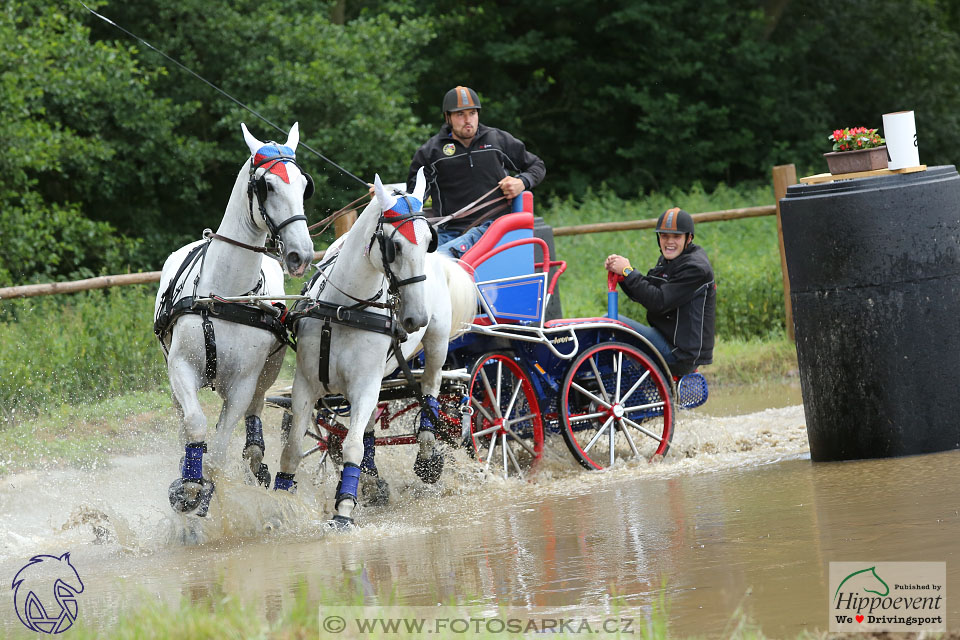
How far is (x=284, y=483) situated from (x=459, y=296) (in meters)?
1.57

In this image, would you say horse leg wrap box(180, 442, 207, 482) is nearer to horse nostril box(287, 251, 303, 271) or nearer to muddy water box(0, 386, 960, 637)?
muddy water box(0, 386, 960, 637)

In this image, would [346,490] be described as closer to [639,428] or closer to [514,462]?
[514,462]

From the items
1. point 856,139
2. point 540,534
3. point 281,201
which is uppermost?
point 856,139

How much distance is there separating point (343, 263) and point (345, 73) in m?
10.8

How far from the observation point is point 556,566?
5008 millimetres

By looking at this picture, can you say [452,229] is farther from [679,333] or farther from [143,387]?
[143,387]

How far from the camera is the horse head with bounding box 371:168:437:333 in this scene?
609cm

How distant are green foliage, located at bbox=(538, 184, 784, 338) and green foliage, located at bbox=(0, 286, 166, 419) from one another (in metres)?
4.67

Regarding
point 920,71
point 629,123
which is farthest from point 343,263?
point 920,71

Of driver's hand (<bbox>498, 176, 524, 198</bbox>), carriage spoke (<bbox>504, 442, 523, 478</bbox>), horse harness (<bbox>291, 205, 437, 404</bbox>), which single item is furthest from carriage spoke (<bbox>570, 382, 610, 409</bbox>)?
horse harness (<bbox>291, 205, 437, 404</bbox>)

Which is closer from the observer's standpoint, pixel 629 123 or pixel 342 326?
pixel 342 326

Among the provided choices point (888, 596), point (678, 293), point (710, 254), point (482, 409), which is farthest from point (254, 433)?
point (710, 254)

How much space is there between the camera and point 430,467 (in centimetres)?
725

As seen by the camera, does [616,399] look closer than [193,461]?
No
